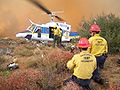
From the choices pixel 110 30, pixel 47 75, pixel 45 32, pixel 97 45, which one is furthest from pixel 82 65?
pixel 45 32

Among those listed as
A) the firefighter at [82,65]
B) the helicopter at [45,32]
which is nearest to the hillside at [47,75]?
the firefighter at [82,65]

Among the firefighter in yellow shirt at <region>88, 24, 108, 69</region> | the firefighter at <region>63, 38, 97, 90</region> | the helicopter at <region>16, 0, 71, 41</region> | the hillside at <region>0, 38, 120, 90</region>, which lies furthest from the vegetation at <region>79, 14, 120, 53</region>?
the helicopter at <region>16, 0, 71, 41</region>

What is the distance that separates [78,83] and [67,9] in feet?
93.8

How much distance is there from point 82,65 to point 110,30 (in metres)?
6.43

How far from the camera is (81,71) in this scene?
9570 mm

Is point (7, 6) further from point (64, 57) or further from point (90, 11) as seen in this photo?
point (64, 57)

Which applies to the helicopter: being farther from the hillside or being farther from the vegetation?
the hillside

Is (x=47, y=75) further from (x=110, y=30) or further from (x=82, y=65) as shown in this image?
(x=110, y=30)

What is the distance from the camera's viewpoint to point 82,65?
374 inches

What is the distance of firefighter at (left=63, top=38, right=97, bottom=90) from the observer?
948 cm

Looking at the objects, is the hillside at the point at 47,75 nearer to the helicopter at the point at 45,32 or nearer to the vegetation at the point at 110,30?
the vegetation at the point at 110,30

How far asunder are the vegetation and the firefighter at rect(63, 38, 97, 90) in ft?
17.7

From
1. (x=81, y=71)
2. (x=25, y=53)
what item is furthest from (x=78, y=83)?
(x=25, y=53)

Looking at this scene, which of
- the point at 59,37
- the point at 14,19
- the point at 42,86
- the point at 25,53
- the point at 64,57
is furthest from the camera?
the point at 14,19
